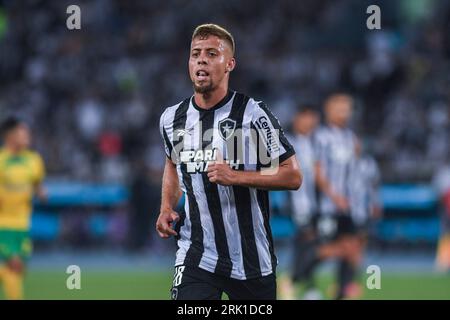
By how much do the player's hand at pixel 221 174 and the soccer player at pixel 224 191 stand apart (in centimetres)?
20

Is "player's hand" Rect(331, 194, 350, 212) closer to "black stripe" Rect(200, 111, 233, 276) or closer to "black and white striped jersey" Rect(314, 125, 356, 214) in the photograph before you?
"black and white striped jersey" Rect(314, 125, 356, 214)

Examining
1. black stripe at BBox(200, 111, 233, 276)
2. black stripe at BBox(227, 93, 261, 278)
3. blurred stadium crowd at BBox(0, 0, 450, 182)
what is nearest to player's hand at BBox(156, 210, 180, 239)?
black stripe at BBox(200, 111, 233, 276)

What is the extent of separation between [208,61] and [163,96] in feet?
50.4

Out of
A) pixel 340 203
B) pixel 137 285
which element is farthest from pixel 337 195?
pixel 137 285

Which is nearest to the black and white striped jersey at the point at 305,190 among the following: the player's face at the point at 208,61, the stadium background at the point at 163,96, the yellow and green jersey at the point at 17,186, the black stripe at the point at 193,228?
the yellow and green jersey at the point at 17,186

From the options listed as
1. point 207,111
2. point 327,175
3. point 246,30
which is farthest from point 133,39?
point 207,111

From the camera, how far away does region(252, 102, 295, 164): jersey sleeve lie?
6254 mm

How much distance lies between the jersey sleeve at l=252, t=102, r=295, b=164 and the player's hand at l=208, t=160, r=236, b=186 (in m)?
0.36

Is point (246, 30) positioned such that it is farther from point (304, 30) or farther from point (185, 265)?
point (185, 265)

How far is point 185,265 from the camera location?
636cm

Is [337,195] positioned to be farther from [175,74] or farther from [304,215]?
[175,74]

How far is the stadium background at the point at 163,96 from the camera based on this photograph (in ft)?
60.2
